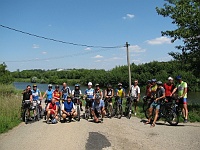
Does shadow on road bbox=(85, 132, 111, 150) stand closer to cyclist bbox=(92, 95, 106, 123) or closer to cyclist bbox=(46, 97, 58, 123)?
cyclist bbox=(92, 95, 106, 123)

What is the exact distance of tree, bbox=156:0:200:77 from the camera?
13.4m

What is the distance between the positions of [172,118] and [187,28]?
6.28 meters

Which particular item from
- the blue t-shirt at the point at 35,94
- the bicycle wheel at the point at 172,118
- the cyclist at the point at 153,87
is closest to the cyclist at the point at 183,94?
the bicycle wheel at the point at 172,118

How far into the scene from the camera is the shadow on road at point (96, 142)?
270 inches

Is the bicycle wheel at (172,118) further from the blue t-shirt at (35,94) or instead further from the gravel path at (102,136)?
the blue t-shirt at (35,94)

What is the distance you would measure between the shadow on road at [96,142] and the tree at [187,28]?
8.16m

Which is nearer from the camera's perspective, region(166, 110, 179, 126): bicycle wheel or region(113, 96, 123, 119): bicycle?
region(166, 110, 179, 126): bicycle wheel

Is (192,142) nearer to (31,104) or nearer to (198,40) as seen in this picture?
(31,104)

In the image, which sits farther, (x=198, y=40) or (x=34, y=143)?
(x=198, y=40)

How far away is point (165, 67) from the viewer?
202ft

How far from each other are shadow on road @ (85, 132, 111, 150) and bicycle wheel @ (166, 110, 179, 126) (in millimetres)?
3073

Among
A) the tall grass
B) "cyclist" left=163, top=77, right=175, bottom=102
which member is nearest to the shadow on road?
the tall grass

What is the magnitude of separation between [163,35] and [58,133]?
9.61 m

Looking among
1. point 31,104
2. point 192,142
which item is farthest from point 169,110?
point 31,104
